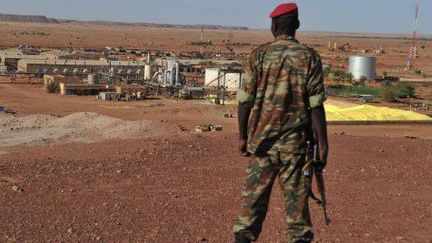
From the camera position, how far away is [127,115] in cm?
2284

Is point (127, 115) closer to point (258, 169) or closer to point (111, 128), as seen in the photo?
point (111, 128)

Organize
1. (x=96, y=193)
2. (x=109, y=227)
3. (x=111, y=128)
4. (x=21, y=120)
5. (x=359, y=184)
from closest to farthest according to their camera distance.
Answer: (x=109, y=227)
(x=96, y=193)
(x=359, y=184)
(x=111, y=128)
(x=21, y=120)

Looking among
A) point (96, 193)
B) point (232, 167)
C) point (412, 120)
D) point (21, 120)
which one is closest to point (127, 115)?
point (21, 120)

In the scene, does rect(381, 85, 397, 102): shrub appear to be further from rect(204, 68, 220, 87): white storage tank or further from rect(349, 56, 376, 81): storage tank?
rect(349, 56, 376, 81): storage tank

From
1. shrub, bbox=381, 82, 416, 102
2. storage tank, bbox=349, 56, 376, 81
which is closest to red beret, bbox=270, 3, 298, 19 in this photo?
shrub, bbox=381, 82, 416, 102

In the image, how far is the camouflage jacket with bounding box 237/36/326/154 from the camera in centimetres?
426

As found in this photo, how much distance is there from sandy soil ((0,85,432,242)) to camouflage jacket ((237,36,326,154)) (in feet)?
6.15

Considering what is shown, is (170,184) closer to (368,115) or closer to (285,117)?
(285,117)

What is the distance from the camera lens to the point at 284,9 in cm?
429

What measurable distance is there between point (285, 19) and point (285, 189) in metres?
1.11

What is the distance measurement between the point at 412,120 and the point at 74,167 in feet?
49.1

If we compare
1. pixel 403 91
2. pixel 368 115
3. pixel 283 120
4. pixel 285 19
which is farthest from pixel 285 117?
pixel 403 91

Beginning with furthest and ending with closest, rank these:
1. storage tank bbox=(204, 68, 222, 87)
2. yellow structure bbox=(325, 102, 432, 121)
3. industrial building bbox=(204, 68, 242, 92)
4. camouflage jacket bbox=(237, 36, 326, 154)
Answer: storage tank bbox=(204, 68, 222, 87) → industrial building bbox=(204, 68, 242, 92) → yellow structure bbox=(325, 102, 432, 121) → camouflage jacket bbox=(237, 36, 326, 154)

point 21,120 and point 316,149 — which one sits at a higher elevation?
point 316,149
